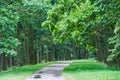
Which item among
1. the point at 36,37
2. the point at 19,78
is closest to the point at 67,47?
the point at 36,37

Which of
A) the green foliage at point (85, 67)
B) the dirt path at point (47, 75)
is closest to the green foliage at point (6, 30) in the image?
the dirt path at point (47, 75)

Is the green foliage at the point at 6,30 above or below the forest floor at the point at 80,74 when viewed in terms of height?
above

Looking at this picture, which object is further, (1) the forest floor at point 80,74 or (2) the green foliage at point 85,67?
(2) the green foliage at point 85,67

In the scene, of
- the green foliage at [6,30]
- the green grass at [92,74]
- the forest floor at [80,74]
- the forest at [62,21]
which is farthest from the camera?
the green foliage at [6,30]

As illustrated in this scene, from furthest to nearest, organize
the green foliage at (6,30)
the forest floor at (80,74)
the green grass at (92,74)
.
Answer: the green foliage at (6,30) < the forest floor at (80,74) < the green grass at (92,74)

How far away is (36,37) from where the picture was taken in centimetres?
4528

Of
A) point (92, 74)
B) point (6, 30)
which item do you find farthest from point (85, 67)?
point (92, 74)

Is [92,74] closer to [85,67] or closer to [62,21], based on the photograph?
[62,21]

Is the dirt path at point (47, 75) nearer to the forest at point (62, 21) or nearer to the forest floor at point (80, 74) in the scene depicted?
the forest floor at point (80, 74)

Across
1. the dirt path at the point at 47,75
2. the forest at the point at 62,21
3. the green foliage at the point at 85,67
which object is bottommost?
the dirt path at the point at 47,75

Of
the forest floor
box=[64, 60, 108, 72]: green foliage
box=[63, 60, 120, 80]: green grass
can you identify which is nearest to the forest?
box=[64, 60, 108, 72]: green foliage

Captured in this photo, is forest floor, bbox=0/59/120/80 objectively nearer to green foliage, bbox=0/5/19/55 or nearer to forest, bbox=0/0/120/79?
forest, bbox=0/0/120/79

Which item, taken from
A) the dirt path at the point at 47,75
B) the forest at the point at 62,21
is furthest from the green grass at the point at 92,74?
the forest at the point at 62,21

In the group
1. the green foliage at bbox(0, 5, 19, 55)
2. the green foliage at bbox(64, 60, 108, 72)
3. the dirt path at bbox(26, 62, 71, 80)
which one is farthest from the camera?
the green foliage at bbox(64, 60, 108, 72)
